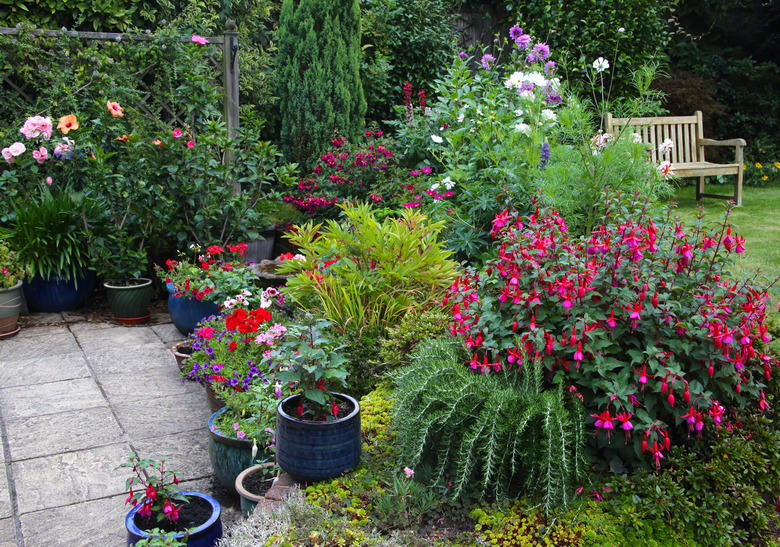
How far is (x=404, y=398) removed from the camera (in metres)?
1.98

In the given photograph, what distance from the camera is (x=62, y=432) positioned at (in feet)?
9.70

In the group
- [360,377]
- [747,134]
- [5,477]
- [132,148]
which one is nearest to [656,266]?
[360,377]

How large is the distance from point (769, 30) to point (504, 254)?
10.1 metres

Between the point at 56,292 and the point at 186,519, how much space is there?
339 centimetres

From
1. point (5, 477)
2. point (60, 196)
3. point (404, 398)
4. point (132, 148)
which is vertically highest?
point (132, 148)

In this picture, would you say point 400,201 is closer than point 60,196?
No

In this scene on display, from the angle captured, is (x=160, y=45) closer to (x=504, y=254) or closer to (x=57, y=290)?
(x=57, y=290)

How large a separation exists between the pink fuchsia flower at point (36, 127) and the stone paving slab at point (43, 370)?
170 centimetres

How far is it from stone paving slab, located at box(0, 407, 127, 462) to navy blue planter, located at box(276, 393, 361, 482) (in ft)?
4.38

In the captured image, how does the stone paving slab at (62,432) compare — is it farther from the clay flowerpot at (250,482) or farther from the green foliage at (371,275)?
the green foliage at (371,275)

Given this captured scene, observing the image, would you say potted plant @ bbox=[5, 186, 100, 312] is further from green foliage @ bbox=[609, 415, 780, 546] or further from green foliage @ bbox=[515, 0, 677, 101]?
green foliage @ bbox=[515, 0, 677, 101]

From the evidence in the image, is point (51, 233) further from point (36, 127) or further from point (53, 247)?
point (36, 127)

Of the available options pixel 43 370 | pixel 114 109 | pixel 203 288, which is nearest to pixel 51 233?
pixel 114 109

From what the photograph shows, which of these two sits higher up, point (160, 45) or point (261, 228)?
point (160, 45)
